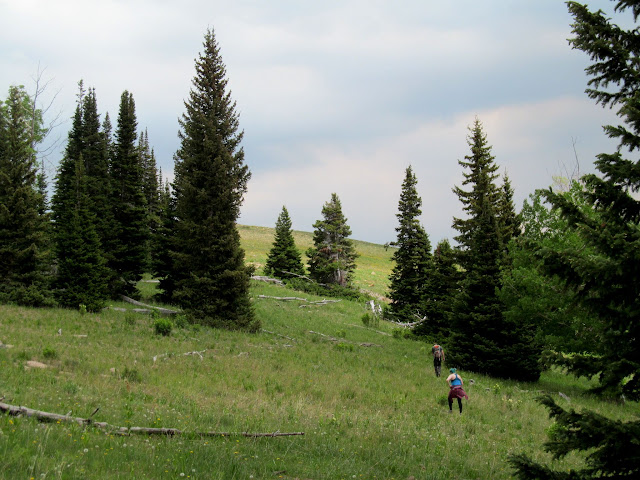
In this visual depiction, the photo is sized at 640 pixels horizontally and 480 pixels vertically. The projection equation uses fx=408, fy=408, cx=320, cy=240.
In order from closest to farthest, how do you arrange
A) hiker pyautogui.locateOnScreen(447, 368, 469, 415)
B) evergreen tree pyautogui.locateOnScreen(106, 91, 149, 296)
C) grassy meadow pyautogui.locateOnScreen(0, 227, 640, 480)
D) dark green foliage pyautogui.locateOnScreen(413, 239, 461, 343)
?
grassy meadow pyautogui.locateOnScreen(0, 227, 640, 480) → hiker pyautogui.locateOnScreen(447, 368, 469, 415) → dark green foliage pyautogui.locateOnScreen(413, 239, 461, 343) → evergreen tree pyautogui.locateOnScreen(106, 91, 149, 296)

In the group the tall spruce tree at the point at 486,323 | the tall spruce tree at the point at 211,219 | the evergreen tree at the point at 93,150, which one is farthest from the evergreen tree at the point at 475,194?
the evergreen tree at the point at 93,150

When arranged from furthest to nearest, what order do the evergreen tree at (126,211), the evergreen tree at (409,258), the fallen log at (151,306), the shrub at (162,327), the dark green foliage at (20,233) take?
the evergreen tree at (409,258), the evergreen tree at (126,211), the fallen log at (151,306), the dark green foliage at (20,233), the shrub at (162,327)

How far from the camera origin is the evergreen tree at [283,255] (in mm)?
60062

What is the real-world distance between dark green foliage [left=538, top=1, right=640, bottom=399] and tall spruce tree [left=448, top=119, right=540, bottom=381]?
18.0m

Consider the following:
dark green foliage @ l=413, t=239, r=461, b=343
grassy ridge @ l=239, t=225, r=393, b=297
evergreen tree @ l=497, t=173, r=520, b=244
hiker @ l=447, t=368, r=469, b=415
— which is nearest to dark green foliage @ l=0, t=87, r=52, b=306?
hiker @ l=447, t=368, r=469, b=415

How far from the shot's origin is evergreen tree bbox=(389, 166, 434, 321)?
132ft

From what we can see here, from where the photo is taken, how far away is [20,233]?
25.6 metres

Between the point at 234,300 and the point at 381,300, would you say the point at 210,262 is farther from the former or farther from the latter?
the point at 381,300

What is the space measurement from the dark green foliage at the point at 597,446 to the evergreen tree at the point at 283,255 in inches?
2149

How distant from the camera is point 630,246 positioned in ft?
16.6

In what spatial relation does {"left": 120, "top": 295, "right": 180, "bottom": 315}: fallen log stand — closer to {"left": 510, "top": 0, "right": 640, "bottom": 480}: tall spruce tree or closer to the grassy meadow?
the grassy meadow

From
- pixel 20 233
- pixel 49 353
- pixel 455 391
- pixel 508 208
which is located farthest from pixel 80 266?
pixel 508 208

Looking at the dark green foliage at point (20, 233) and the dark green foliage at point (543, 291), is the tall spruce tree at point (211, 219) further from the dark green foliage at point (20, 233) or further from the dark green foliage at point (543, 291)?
the dark green foliage at point (543, 291)

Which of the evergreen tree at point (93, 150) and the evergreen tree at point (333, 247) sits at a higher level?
the evergreen tree at point (93, 150)
